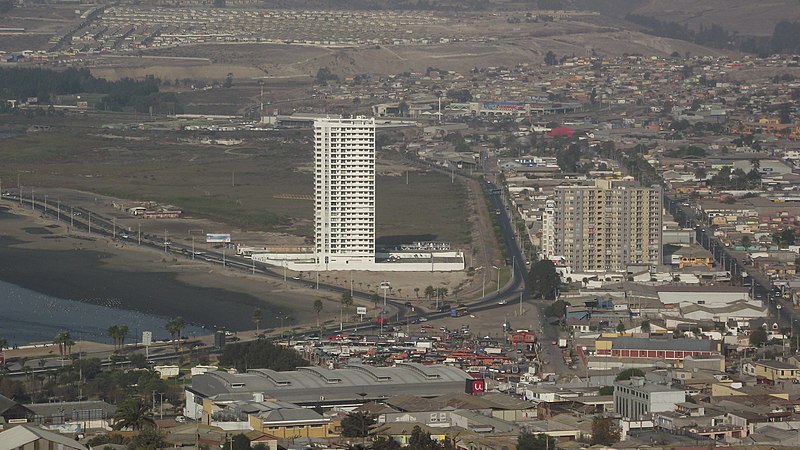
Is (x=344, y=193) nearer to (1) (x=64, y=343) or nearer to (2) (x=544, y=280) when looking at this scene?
(2) (x=544, y=280)

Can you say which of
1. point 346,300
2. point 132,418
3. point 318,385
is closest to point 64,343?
point 318,385

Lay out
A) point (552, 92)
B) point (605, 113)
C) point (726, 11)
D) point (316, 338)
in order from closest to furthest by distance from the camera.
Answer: point (316, 338), point (605, 113), point (552, 92), point (726, 11)

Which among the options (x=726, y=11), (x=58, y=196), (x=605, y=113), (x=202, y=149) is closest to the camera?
(x=58, y=196)

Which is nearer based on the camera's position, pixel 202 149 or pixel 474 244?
pixel 474 244

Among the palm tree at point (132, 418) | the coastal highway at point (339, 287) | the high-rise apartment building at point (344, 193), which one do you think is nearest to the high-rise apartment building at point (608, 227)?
the coastal highway at point (339, 287)

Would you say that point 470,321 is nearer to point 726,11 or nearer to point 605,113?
point 605,113

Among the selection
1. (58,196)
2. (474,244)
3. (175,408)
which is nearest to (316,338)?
(175,408)
